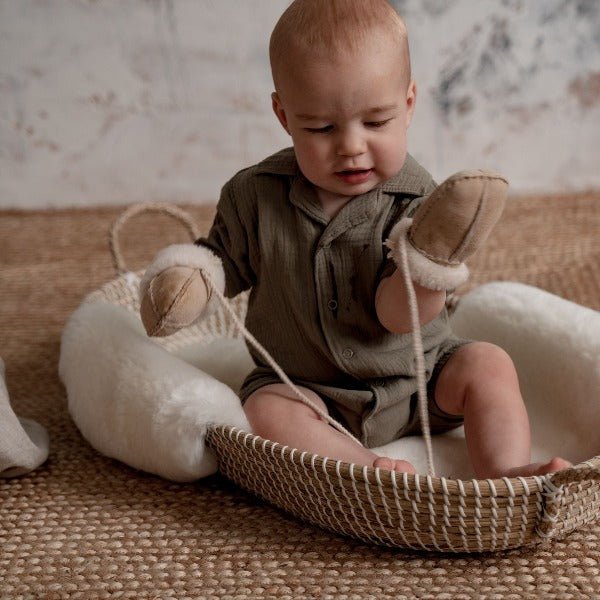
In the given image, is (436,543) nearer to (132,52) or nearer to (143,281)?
(143,281)

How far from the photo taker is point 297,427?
3.50ft

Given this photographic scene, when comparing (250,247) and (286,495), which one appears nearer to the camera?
(286,495)

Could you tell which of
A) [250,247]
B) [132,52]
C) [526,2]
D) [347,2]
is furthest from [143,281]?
[526,2]

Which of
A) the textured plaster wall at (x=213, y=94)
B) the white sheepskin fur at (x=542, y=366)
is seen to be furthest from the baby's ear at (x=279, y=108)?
the textured plaster wall at (x=213, y=94)

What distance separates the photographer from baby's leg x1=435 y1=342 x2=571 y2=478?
3.33ft

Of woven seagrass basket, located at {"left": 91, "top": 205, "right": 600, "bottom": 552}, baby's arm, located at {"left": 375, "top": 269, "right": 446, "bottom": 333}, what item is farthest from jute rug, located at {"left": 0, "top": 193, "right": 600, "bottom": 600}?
baby's arm, located at {"left": 375, "top": 269, "right": 446, "bottom": 333}

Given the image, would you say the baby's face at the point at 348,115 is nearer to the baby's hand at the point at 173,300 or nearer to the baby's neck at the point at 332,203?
the baby's neck at the point at 332,203

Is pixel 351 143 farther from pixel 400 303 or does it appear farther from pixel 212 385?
pixel 212 385

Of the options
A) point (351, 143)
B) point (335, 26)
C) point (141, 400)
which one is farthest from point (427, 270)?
point (141, 400)

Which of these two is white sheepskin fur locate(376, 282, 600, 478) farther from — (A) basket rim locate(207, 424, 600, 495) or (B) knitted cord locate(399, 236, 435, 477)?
(A) basket rim locate(207, 424, 600, 495)

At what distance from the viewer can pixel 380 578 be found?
95cm

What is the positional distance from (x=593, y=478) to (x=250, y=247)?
1.67ft

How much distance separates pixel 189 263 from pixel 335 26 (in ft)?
1.07

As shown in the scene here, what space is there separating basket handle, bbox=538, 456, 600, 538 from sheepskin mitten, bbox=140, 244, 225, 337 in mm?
446
